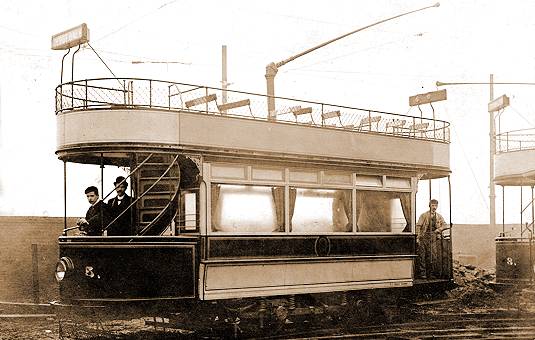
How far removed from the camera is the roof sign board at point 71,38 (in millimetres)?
10211

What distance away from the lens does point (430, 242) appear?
1412 cm

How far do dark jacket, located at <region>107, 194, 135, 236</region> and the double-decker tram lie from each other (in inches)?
4.9

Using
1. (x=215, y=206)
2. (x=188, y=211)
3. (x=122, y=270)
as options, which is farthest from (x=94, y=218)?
(x=215, y=206)

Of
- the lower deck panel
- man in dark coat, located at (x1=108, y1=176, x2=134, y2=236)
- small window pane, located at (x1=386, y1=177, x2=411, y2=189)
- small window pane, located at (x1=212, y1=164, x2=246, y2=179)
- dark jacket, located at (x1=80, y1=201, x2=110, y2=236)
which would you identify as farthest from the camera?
small window pane, located at (x1=386, y1=177, x2=411, y2=189)

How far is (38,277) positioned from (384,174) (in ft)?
27.5

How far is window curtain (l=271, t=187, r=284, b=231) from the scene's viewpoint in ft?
36.0

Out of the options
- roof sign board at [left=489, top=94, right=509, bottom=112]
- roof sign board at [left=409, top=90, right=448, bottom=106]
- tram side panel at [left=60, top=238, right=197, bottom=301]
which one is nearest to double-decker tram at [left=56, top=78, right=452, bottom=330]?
tram side panel at [left=60, top=238, right=197, bottom=301]

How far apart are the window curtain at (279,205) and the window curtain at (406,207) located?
2.71 m

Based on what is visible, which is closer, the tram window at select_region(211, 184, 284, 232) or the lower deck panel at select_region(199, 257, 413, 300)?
the lower deck panel at select_region(199, 257, 413, 300)

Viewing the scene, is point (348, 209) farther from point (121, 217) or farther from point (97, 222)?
point (97, 222)

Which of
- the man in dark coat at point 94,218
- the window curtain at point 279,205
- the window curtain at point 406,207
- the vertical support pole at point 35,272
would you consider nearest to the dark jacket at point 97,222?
the man in dark coat at point 94,218

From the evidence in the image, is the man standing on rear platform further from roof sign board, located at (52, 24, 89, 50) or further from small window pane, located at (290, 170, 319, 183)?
roof sign board, located at (52, 24, 89, 50)

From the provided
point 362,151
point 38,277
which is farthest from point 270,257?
point 38,277

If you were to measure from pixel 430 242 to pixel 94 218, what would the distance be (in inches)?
256
